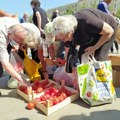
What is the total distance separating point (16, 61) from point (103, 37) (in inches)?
66.4

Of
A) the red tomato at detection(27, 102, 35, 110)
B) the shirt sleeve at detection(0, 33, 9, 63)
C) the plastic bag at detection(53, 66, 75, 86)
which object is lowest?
the red tomato at detection(27, 102, 35, 110)

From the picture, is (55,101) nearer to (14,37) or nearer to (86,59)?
(86,59)

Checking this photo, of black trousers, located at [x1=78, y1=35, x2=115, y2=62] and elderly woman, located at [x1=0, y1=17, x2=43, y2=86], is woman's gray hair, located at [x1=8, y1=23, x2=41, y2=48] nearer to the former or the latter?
elderly woman, located at [x1=0, y1=17, x2=43, y2=86]

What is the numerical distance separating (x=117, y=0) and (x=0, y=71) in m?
45.9

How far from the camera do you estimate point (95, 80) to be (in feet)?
11.6

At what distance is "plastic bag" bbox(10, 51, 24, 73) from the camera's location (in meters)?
4.47

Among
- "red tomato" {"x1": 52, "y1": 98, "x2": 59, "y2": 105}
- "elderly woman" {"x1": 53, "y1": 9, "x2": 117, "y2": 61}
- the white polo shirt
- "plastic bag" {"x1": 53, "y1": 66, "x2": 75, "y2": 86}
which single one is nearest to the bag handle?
"elderly woman" {"x1": 53, "y1": 9, "x2": 117, "y2": 61}

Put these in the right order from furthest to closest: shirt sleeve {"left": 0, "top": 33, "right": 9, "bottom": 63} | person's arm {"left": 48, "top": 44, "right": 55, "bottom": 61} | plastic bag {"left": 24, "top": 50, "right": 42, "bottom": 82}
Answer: plastic bag {"left": 24, "top": 50, "right": 42, "bottom": 82}
person's arm {"left": 48, "top": 44, "right": 55, "bottom": 61}
shirt sleeve {"left": 0, "top": 33, "right": 9, "bottom": 63}

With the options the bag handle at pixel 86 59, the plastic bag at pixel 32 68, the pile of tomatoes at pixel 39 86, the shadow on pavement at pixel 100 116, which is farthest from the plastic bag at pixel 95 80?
the plastic bag at pixel 32 68

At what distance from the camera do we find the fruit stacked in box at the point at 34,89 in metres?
3.77

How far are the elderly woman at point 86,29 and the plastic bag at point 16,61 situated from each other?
126cm

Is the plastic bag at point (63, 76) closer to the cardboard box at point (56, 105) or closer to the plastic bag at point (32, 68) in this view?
the plastic bag at point (32, 68)

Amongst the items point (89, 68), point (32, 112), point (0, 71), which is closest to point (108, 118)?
point (89, 68)

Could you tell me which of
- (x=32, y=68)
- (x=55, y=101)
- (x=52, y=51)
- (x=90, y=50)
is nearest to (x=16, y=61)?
(x=32, y=68)
